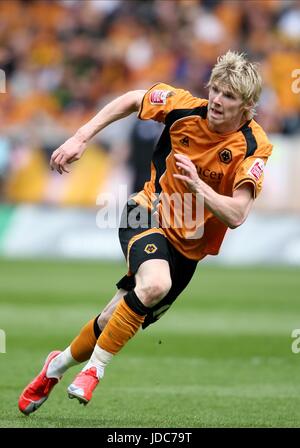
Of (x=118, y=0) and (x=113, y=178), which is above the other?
(x=118, y=0)

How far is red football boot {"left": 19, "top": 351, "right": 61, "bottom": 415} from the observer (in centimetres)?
654

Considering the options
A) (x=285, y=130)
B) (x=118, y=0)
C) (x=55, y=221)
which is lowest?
(x=55, y=221)

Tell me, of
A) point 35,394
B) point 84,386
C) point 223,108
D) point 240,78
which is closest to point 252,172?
point 223,108

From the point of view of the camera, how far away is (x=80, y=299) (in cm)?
1279

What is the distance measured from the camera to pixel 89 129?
6.39m

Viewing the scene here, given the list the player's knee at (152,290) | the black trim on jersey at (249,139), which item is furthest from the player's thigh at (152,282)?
the black trim on jersey at (249,139)

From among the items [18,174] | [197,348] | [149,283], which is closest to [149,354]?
[197,348]

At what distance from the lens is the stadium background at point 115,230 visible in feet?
25.6

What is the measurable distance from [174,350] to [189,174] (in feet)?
13.4

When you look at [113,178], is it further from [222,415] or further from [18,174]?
[222,415]

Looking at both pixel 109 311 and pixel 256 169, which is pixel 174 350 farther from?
pixel 256 169

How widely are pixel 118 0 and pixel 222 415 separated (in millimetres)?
15955

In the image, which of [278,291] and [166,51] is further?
[166,51]

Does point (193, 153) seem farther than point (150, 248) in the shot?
Yes
